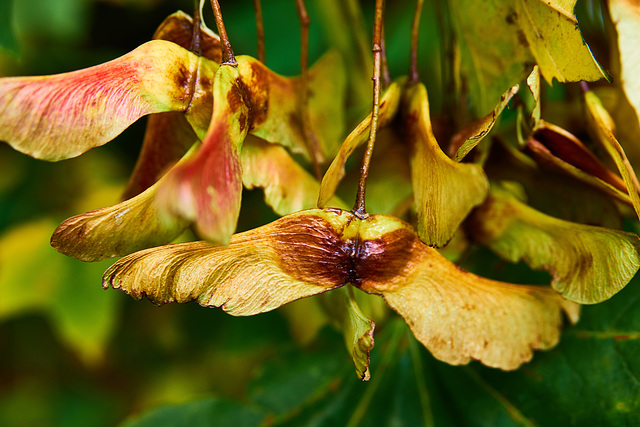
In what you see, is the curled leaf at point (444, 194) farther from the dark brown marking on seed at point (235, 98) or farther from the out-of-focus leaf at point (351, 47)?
the out-of-focus leaf at point (351, 47)

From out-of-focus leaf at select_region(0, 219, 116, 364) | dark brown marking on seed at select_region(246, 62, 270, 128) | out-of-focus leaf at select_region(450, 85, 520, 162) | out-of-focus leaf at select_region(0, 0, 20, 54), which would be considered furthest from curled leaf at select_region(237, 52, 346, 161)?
out-of-focus leaf at select_region(0, 219, 116, 364)

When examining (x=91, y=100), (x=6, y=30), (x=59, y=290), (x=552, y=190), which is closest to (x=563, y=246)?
(x=552, y=190)

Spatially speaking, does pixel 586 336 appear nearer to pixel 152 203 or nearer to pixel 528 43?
pixel 528 43

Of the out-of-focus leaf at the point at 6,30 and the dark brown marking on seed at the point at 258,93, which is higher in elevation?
the out-of-focus leaf at the point at 6,30

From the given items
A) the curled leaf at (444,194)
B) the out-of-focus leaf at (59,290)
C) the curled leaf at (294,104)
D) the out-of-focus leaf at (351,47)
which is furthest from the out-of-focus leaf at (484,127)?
the out-of-focus leaf at (59,290)

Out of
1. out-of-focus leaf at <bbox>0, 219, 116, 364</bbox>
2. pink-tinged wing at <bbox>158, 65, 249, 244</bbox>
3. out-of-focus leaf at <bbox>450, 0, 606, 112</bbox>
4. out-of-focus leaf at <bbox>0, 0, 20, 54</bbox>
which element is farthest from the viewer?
out-of-focus leaf at <bbox>0, 219, 116, 364</bbox>

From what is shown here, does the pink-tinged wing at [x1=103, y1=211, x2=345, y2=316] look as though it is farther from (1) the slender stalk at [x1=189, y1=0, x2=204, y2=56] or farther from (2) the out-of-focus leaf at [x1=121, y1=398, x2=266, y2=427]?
(2) the out-of-focus leaf at [x1=121, y1=398, x2=266, y2=427]

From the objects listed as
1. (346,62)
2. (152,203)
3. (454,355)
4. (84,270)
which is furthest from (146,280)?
(84,270)
